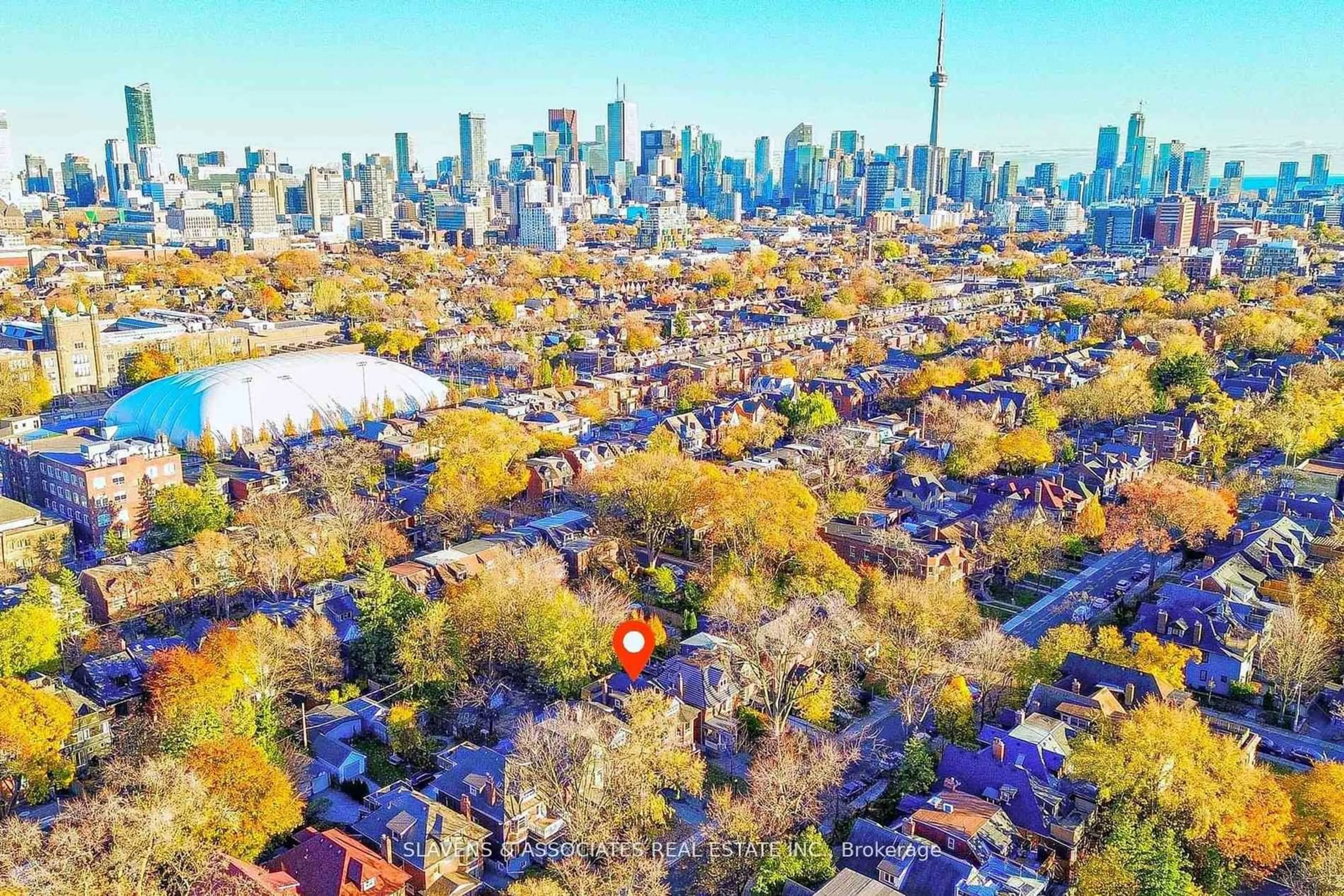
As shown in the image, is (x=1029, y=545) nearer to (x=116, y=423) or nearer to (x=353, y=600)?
(x=353, y=600)

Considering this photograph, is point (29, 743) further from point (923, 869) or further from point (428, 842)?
point (923, 869)

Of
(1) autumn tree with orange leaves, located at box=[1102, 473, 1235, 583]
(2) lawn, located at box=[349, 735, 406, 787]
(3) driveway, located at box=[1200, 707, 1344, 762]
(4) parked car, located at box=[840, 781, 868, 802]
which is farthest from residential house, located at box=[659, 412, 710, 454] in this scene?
(3) driveway, located at box=[1200, 707, 1344, 762]

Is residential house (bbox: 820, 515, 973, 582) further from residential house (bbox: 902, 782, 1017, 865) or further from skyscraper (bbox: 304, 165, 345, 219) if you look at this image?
skyscraper (bbox: 304, 165, 345, 219)

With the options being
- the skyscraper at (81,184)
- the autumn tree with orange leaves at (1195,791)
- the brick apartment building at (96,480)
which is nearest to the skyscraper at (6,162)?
the skyscraper at (81,184)

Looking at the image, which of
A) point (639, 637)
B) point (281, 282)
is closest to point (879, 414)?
point (639, 637)

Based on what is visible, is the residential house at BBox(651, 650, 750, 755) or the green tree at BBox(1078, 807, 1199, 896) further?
the residential house at BBox(651, 650, 750, 755)

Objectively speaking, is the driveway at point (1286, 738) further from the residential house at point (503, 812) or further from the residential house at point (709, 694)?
the residential house at point (503, 812)
